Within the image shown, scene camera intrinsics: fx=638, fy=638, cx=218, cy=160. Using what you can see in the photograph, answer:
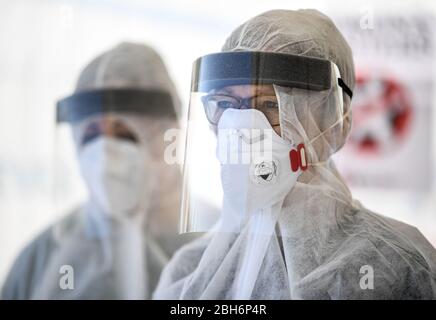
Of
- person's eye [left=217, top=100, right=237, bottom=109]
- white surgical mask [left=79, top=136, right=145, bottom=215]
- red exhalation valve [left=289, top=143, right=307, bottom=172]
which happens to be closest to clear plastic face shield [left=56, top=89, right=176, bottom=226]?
white surgical mask [left=79, top=136, right=145, bottom=215]

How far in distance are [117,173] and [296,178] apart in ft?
2.28

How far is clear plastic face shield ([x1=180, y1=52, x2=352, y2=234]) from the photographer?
1183 mm

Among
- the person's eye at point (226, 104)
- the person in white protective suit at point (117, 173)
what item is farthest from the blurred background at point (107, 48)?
the person's eye at point (226, 104)

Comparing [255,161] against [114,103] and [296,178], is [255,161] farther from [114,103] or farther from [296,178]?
[114,103]

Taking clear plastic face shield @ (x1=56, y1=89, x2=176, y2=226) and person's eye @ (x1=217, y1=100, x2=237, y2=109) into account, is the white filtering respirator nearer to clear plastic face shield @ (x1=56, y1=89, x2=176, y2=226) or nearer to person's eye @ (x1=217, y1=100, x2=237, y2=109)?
person's eye @ (x1=217, y1=100, x2=237, y2=109)

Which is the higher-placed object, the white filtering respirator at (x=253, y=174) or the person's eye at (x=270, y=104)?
the person's eye at (x=270, y=104)

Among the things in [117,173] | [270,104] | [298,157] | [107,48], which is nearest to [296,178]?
[298,157]

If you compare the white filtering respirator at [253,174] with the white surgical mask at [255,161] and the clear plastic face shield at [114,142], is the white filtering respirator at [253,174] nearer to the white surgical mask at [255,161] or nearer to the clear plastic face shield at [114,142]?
the white surgical mask at [255,161]

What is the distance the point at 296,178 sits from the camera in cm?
119

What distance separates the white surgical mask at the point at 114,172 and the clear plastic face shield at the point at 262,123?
54 cm

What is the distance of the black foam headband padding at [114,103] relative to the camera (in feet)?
5.66

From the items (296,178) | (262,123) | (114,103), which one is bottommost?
(296,178)

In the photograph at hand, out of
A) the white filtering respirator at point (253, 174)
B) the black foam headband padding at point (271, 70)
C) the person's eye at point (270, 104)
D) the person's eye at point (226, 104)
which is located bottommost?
the white filtering respirator at point (253, 174)
